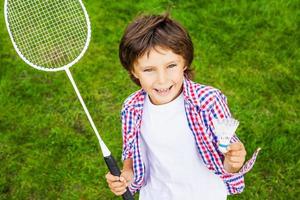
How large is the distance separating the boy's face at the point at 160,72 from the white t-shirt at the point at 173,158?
88mm

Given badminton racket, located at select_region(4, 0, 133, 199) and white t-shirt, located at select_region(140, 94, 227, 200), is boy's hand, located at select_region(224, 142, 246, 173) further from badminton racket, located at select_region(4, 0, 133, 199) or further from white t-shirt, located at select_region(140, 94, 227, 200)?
badminton racket, located at select_region(4, 0, 133, 199)

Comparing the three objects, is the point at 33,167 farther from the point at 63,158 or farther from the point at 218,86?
the point at 218,86

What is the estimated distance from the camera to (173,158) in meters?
2.39

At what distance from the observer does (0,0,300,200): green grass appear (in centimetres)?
365

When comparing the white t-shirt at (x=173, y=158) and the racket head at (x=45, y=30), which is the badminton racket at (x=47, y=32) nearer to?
the racket head at (x=45, y=30)

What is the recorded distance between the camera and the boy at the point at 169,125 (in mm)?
2238

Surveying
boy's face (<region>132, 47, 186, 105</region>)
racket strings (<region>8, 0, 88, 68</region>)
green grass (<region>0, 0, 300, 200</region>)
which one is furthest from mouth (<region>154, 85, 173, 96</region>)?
green grass (<region>0, 0, 300, 200</region>)

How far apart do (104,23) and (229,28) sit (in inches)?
47.7

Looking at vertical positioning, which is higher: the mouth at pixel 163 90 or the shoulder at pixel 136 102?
the mouth at pixel 163 90

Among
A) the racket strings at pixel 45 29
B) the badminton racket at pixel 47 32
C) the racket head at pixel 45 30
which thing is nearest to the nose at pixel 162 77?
the badminton racket at pixel 47 32

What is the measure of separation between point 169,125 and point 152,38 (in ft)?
1.40

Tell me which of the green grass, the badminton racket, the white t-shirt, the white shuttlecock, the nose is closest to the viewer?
the white shuttlecock

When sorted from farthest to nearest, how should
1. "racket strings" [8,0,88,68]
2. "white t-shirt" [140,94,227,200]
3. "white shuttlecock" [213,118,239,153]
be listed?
"racket strings" [8,0,88,68] → "white t-shirt" [140,94,227,200] → "white shuttlecock" [213,118,239,153]

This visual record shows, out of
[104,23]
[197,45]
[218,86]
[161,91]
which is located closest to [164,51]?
[161,91]
